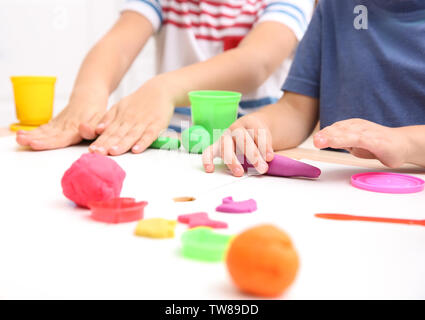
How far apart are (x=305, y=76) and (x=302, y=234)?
1.98 feet

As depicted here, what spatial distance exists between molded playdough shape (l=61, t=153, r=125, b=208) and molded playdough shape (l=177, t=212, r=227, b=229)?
0.09m

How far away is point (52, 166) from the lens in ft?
2.60

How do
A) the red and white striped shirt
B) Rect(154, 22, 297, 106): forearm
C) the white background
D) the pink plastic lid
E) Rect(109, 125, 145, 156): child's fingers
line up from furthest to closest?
the white background < the red and white striped shirt < Rect(154, 22, 297, 106): forearm < Rect(109, 125, 145, 156): child's fingers < the pink plastic lid

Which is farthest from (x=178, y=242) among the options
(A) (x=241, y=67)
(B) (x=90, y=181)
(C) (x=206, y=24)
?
(C) (x=206, y=24)

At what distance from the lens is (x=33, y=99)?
1146mm

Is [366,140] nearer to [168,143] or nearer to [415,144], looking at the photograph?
[415,144]

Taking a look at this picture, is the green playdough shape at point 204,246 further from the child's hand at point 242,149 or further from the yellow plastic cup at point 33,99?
the yellow plastic cup at point 33,99

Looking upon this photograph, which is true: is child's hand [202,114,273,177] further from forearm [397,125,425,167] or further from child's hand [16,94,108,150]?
child's hand [16,94,108,150]

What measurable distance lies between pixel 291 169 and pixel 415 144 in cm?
19

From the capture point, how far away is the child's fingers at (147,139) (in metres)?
0.91

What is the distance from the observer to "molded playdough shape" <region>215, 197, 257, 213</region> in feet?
1.79

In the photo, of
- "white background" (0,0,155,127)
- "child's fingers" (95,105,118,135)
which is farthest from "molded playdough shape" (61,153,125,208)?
"white background" (0,0,155,127)
